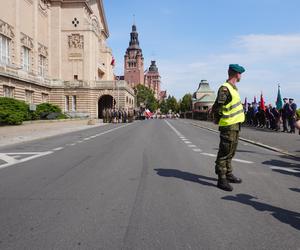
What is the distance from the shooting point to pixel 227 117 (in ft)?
21.8

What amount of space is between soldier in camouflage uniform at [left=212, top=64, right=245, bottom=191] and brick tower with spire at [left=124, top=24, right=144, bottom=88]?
162m

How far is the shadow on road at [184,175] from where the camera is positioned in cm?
716

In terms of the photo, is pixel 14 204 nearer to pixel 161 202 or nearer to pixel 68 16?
pixel 161 202

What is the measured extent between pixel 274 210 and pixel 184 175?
9.43ft

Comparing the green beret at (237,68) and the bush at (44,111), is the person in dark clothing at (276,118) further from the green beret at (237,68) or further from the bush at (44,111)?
the bush at (44,111)

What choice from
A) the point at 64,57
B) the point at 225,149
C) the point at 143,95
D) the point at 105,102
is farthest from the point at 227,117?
the point at 143,95

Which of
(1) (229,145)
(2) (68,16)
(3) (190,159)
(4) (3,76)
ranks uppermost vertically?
(2) (68,16)

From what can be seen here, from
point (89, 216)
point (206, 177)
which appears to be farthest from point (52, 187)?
point (206, 177)

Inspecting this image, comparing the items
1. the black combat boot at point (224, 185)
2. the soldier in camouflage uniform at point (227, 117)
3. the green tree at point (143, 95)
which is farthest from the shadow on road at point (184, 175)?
the green tree at point (143, 95)

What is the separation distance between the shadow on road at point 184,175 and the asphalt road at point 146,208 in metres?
0.02

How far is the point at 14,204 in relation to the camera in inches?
214

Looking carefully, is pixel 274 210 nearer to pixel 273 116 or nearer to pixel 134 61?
pixel 273 116

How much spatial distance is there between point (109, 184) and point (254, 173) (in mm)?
3129

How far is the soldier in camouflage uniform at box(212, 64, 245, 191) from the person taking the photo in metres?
6.58
